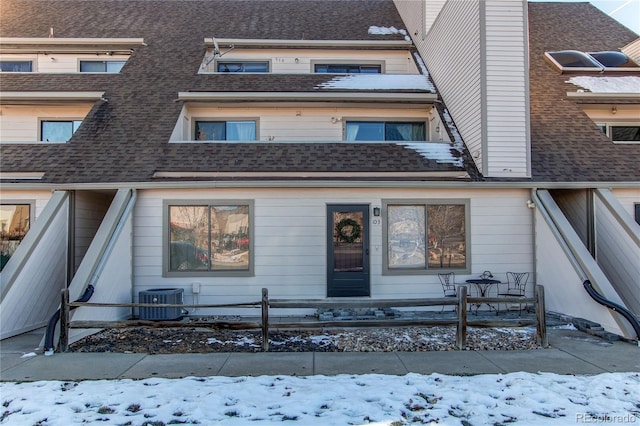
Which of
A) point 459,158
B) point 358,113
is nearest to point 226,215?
point 358,113

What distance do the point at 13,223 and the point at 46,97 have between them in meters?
3.83

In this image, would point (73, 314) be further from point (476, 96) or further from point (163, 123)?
point (476, 96)

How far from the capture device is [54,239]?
8.66 m

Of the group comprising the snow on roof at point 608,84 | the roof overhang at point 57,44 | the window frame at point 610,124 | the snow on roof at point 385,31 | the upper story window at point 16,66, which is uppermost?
the snow on roof at point 385,31

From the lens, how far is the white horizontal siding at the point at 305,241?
945cm

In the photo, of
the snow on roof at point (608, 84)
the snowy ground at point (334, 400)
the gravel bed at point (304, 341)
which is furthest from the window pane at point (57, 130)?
the snow on roof at point (608, 84)

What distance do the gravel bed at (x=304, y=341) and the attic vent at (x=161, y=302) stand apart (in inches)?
23.1

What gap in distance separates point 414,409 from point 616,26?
17.7 m

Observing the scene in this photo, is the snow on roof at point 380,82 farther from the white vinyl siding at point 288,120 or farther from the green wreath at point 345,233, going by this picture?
the green wreath at point 345,233

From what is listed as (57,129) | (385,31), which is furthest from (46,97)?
(385,31)

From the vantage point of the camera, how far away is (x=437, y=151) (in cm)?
1045

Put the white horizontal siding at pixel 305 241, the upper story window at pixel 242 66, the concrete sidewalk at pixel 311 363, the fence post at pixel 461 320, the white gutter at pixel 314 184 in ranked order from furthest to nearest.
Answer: the upper story window at pixel 242 66 < the white horizontal siding at pixel 305 241 < the white gutter at pixel 314 184 < the fence post at pixel 461 320 < the concrete sidewalk at pixel 311 363

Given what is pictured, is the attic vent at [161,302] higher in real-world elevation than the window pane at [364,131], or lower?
lower

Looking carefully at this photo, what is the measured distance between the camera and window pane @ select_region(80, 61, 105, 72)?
13461 millimetres
